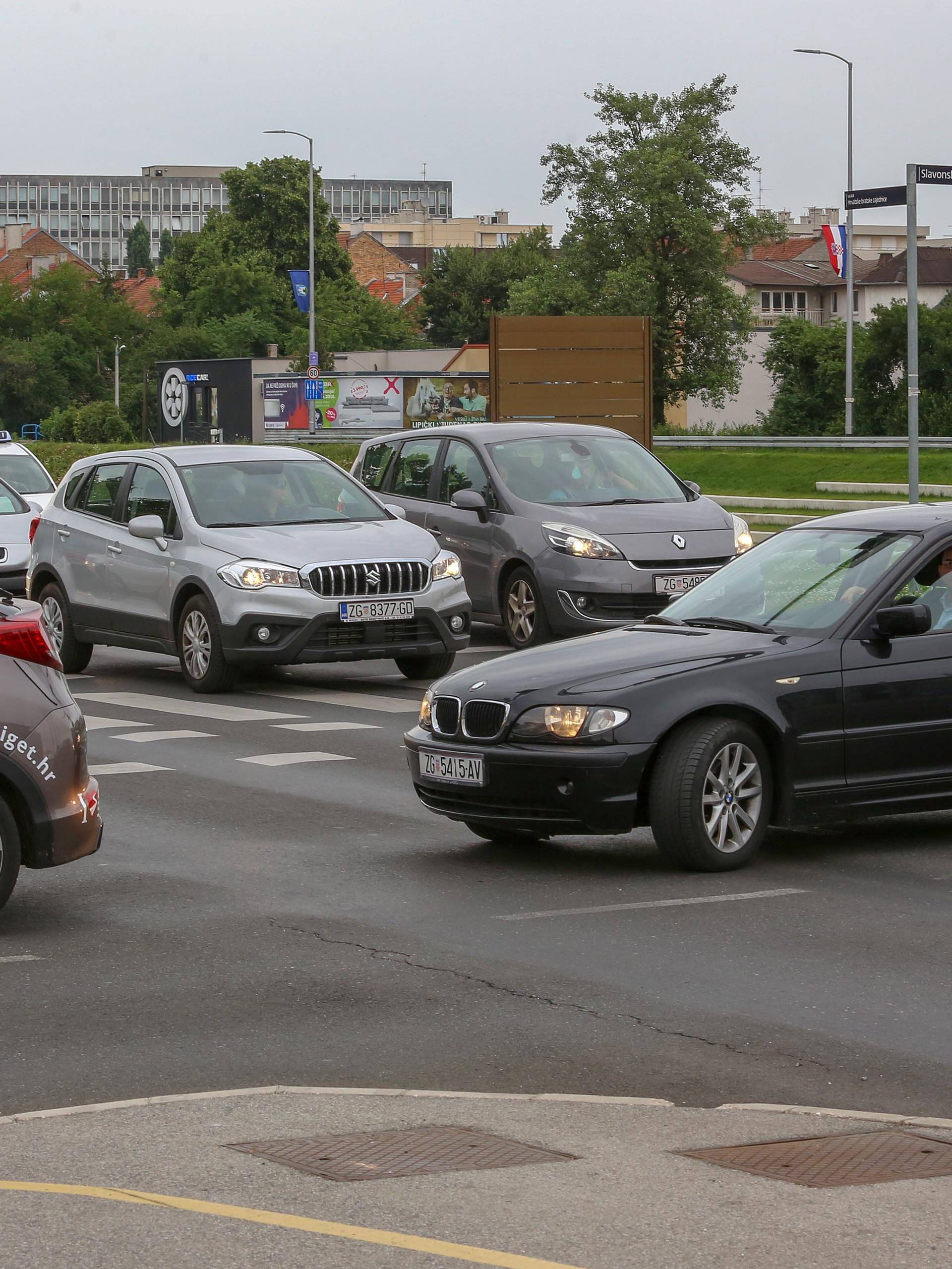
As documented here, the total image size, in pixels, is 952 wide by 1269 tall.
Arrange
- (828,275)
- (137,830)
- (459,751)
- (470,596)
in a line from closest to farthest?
(459,751) → (137,830) → (470,596) → (828,275)

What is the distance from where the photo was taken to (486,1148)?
488cm

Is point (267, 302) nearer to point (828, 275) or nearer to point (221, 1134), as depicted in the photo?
point (828, 275)

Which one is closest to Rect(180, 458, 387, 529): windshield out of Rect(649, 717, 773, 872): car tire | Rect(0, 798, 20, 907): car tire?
Rect(649, 717, 773, 872): car tire

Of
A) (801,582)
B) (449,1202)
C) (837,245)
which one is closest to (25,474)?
(801,582)

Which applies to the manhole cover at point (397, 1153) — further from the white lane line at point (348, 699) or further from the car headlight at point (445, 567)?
the car headlight at point (445, 567)

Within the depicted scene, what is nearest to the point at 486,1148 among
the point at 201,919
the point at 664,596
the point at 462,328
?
the point at 201,919

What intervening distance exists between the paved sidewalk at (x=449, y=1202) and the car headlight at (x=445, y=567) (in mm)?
9782

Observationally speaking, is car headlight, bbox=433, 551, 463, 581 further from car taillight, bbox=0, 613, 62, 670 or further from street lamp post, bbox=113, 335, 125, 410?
street lamp post, bbox=113, 335, 125, 410

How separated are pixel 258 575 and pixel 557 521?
10.5 feet

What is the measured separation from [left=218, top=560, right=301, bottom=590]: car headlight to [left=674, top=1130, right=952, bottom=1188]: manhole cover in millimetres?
9855

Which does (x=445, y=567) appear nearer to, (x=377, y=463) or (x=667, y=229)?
(x=377, y=463)

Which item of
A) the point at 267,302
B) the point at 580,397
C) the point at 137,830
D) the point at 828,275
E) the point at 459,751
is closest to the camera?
the point at 459,751

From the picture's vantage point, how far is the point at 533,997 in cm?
648

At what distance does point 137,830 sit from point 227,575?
17.1 ft
